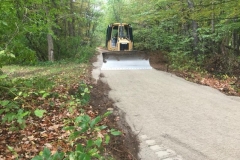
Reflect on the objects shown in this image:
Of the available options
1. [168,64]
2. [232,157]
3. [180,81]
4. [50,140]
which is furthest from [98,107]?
[168,64]

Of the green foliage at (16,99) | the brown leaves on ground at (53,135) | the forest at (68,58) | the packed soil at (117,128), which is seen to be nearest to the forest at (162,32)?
the forest at (68,58)

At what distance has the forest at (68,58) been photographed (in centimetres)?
305

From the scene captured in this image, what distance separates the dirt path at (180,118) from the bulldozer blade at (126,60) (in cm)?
417

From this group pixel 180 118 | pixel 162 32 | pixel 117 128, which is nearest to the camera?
pixel 117 128

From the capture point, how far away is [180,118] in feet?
19.9

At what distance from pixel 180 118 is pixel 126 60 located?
29.1 feet

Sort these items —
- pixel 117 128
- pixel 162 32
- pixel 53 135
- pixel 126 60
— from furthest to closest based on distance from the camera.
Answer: pixel 162 32 < pixel 126 60 < pixel 117 128 < pixel 53 135

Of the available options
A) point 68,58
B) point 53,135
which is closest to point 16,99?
point 53,135

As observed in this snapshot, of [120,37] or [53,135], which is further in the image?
[120,37]

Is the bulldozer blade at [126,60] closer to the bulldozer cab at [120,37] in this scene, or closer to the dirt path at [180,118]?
the dirt path at [180,118]

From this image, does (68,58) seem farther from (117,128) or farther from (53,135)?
(53,135)

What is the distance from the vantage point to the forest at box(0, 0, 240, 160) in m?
3.05

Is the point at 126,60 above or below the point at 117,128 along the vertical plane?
above

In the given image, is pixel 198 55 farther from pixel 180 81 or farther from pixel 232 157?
pixel 232 157
